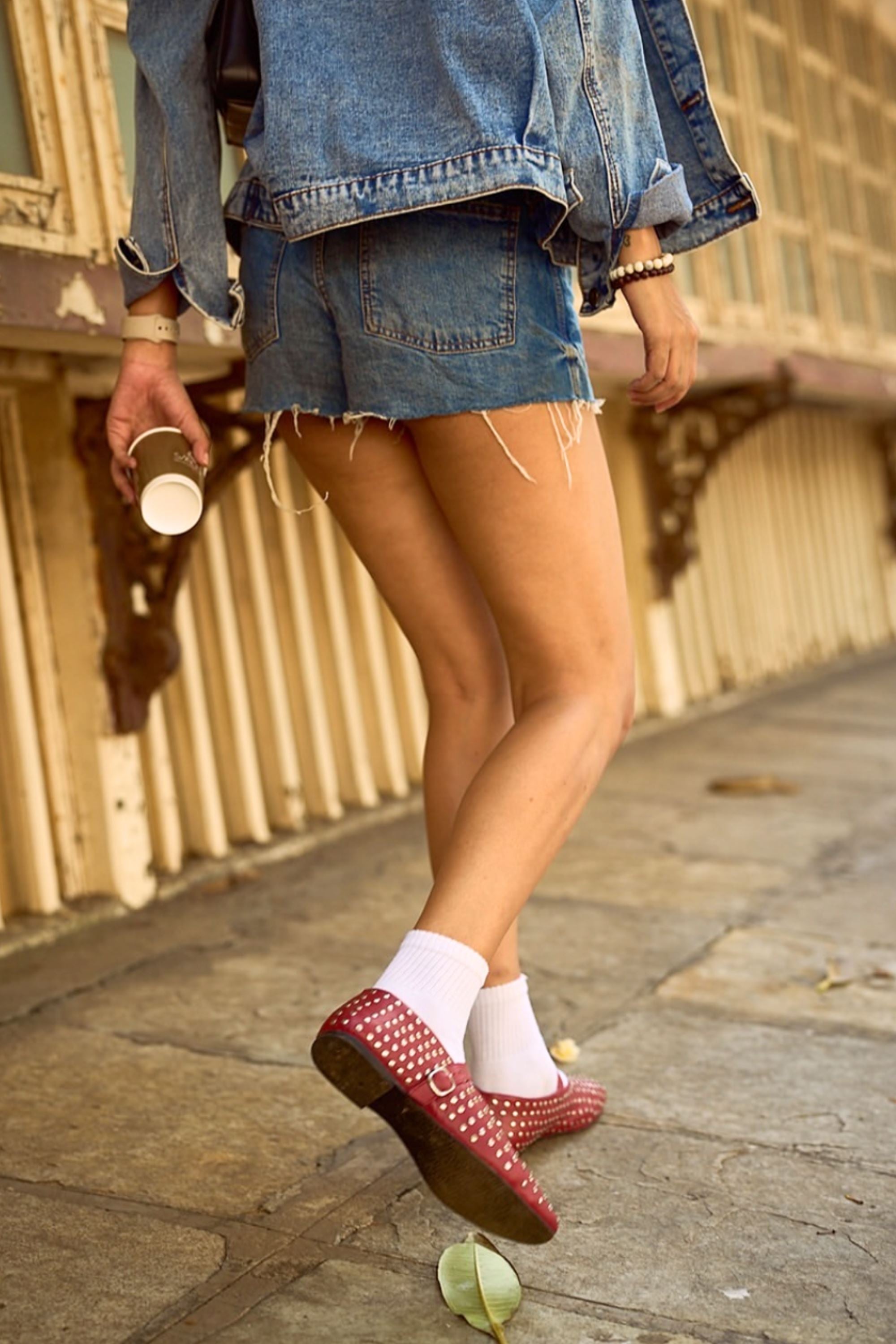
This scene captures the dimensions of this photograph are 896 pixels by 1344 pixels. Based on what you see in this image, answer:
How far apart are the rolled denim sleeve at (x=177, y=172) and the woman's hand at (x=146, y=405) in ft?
0.23

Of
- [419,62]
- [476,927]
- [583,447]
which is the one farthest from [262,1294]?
[419,62]

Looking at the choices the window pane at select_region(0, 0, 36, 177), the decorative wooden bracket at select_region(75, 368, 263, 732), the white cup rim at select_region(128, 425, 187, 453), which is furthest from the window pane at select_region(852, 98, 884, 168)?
the white cup rim at select_region(128, 425, 187, 453)

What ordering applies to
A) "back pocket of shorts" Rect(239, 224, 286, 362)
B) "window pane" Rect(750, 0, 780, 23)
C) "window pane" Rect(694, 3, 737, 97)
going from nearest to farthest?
"back pocket of shorts" Rect(239, 224, 286, 362), "window pane" Rect(694, 3, 737, 97), "window pane" Rect(750, 0, 780, 23)

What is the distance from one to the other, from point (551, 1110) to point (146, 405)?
98 cm

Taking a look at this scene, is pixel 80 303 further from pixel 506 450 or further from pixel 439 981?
pixel 439 981

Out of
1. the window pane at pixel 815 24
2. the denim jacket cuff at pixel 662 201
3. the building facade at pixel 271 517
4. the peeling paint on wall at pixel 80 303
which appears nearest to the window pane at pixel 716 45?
the building facade at pixel 271 517

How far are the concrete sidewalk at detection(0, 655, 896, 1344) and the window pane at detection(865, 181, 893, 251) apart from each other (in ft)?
14.8

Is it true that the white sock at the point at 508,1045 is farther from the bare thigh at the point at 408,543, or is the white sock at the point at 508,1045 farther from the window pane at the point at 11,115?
the window pane at the point at 11,115

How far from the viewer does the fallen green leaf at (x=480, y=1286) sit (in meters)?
1.36

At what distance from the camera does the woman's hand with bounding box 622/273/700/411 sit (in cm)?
156

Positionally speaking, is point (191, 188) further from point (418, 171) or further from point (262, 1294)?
point (262, 1294)

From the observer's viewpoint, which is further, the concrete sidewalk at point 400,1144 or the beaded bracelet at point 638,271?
the beaded bracelet at point 638,271

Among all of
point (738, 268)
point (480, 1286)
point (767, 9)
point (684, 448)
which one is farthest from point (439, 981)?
point (767, 9)

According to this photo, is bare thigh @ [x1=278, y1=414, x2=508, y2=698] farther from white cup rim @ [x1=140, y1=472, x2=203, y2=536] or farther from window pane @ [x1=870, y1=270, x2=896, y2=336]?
window pane @ [x1=870, y1=270, x2=896, y2=336]
